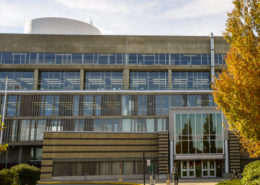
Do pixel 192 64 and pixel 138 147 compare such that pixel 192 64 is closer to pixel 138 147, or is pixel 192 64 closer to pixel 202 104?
pixel 202 104

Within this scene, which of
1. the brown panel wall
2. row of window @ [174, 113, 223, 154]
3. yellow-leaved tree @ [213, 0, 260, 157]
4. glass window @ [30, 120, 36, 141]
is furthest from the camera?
glass window @ [30, 120, 36, 141]

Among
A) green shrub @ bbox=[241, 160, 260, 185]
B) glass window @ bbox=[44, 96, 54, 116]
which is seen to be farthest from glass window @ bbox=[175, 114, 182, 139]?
green shrub @ bbox=[241, 160, 260, 185]

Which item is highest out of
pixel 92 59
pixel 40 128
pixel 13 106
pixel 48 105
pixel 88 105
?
pixel 92 59

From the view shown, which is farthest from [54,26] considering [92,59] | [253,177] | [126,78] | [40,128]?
[253,177]

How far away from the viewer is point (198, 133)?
3838cm

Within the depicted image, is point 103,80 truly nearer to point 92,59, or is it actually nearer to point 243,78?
point 92,59

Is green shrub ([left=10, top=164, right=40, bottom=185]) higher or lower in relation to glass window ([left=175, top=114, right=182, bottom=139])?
lower

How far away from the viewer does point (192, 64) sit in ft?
191

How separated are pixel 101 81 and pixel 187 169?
84.3 ft

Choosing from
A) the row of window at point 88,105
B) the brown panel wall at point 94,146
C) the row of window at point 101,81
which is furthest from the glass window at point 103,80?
the brown panel wall at point 94,146

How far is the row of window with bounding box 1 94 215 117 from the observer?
2050 inches

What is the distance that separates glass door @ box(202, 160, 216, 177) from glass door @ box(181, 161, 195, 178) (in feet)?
4.55

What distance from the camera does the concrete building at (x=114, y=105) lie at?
38594 millimetres

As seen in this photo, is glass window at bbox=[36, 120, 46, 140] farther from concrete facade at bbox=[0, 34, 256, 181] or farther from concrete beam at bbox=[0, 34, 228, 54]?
concrete beam at bbox=[0, 34, 228, 54]
